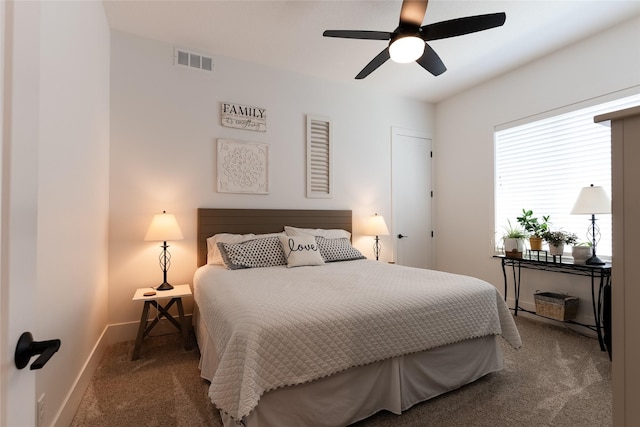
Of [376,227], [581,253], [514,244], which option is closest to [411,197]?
[376,227]

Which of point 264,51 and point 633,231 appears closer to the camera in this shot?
point 633,231

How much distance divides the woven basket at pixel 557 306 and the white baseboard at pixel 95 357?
3622mm

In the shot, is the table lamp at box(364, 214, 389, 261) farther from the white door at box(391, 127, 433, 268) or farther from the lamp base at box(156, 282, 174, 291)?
the lamp base at box(156, 282, 174, 291)

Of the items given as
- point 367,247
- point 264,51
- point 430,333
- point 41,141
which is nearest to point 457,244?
point 367,247

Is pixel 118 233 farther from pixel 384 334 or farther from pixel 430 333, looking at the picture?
pixel 430 333

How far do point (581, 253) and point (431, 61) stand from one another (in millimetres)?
2300

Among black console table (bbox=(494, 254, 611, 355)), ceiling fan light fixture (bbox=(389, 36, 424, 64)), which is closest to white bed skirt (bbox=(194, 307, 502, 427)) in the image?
black console table (bbox=(494, 254, 611, 355))

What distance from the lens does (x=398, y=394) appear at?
1.82m

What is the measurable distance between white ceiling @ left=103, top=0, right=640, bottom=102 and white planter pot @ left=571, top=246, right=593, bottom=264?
2.08m

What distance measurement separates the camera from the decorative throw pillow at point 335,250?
334cm

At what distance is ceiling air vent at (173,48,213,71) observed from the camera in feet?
10.8

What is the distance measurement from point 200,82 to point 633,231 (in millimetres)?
3657

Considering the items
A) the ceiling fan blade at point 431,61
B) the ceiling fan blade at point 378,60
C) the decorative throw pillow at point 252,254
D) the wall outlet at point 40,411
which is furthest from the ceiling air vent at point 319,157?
the wall outlet at point 40,411

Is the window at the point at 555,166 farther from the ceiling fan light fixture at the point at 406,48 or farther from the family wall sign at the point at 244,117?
the family wall sign at the point at 244,117
